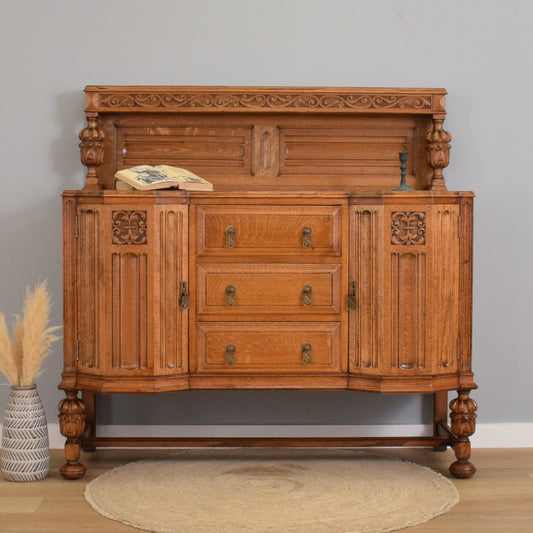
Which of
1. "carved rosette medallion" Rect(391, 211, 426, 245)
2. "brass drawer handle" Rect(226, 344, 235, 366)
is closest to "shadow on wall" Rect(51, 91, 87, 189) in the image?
"brass drawer handle" Rect(226, 344, 235, 366)

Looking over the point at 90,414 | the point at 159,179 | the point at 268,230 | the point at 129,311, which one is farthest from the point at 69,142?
the point at 90,414

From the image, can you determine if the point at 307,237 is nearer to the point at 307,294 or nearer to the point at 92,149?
the point at 307,294

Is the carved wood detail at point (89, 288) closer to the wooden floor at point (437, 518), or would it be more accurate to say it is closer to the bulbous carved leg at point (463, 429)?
the wooden floor at point (437, 518)

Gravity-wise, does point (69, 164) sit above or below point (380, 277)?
above

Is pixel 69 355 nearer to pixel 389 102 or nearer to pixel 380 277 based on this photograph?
pixel 380 277

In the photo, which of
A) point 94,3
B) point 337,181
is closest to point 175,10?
point 94,3

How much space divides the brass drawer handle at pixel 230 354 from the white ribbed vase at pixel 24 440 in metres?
0.71

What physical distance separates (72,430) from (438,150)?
5.70 ft

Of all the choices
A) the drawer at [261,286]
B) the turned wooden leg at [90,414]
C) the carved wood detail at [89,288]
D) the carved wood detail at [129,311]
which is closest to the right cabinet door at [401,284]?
the drawer at [261,286]

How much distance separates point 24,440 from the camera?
2729 millimetres

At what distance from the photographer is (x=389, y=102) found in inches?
120

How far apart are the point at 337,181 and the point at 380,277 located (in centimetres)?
60

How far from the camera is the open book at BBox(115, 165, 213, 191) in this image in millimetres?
2658

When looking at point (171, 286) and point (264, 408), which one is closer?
point (171, 286)
